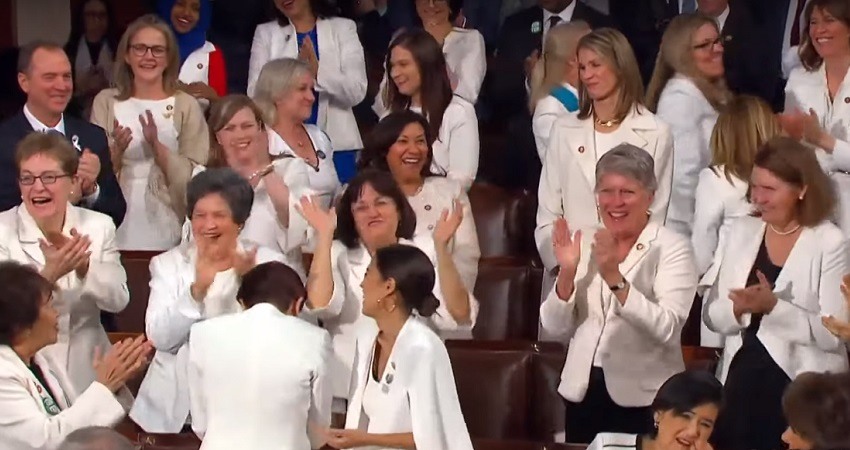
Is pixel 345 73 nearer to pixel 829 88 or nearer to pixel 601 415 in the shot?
pixel 829 88

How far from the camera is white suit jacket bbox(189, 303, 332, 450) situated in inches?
138

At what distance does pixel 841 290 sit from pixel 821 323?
102 mm

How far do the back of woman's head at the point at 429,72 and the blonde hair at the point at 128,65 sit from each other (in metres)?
0.74

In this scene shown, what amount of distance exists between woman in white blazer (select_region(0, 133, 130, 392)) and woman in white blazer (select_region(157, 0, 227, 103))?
1.70 m

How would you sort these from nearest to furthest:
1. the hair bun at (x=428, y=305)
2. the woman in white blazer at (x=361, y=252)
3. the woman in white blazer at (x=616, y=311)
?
the hair bun at (x=428, y=305)
the woman in white blazer at (x=616, y=311)
the woman in white blazer at (x=361, y=252)

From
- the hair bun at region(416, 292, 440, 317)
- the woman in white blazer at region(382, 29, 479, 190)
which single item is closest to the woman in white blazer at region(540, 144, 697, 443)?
the hair bun at region(416, 292, 440, 317)

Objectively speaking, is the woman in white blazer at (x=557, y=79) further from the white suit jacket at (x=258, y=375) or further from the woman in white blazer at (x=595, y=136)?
the white suit jacket at (x=258, y=375)

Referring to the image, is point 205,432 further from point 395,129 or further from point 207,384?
point 395,129

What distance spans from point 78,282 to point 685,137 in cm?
230

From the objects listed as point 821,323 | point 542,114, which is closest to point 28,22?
point 542,114

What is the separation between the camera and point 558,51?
5.68 m

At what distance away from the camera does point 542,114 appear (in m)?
5.66

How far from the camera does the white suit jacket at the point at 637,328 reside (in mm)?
4012

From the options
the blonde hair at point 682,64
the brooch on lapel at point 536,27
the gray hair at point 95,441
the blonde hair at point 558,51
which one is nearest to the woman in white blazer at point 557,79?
the blonde hair at point 558,51
